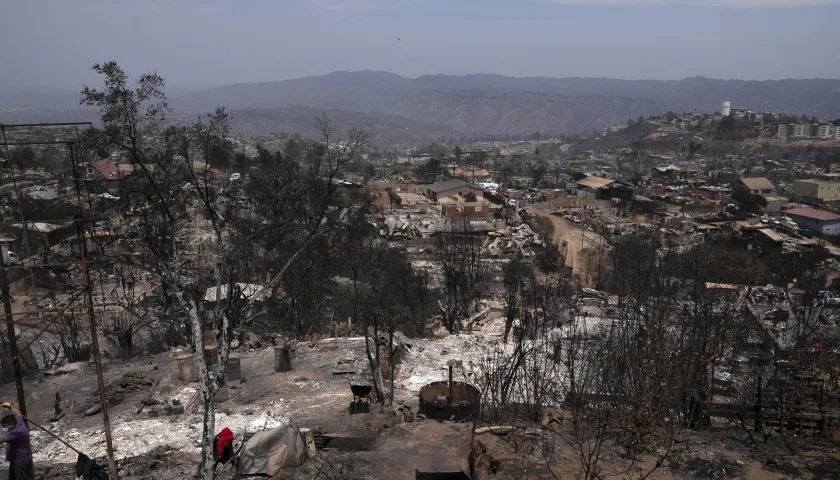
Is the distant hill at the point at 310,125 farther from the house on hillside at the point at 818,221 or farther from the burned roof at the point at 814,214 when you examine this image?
the house on hillside at the point at 818,221

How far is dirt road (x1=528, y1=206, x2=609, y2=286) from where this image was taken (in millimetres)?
24078

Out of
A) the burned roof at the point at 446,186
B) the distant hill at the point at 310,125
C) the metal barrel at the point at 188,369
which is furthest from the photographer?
the distant hill at the point at 310,125

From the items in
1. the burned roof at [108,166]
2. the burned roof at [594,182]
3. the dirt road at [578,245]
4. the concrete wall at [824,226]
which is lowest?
the dirt road at [578,245]

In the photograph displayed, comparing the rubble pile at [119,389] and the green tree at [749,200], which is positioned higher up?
the rubble pile at [119,389]

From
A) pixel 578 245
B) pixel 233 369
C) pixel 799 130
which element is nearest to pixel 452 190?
pixel 578 245

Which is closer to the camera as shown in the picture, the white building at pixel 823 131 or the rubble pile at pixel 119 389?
the rubble pile at pixel 119 389

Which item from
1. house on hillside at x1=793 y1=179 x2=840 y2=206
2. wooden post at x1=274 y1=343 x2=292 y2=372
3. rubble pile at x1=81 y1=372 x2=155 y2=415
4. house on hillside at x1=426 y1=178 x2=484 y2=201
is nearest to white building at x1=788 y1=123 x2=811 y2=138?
house on hillside at x1=793 y1=179 x2=840 y2=206

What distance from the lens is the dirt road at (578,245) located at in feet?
79.0

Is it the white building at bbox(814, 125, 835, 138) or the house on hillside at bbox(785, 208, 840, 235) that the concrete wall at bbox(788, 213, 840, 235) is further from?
the white building at bbox(814, 125, 835, 138)

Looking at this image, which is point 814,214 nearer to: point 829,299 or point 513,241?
point 513,241

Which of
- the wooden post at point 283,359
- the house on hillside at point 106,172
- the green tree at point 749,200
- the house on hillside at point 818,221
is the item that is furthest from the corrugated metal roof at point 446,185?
the wooden post at point 283,359

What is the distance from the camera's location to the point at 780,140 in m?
74.5

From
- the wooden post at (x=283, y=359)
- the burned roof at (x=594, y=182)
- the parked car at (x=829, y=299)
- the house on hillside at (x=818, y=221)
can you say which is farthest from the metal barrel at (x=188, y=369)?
the burned roof at (x=594, y=182)

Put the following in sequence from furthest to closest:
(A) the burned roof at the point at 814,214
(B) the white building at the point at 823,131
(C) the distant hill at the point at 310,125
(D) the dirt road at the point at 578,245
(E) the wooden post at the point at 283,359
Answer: (C) the distant hill at the point at 310,125 → (B) the white building at the point at 823,131 → (A) the burned roof at the point at 814,214 → (D) the dirt road at the point at 578,245 → (E) the wooden post at the point at 283,359
